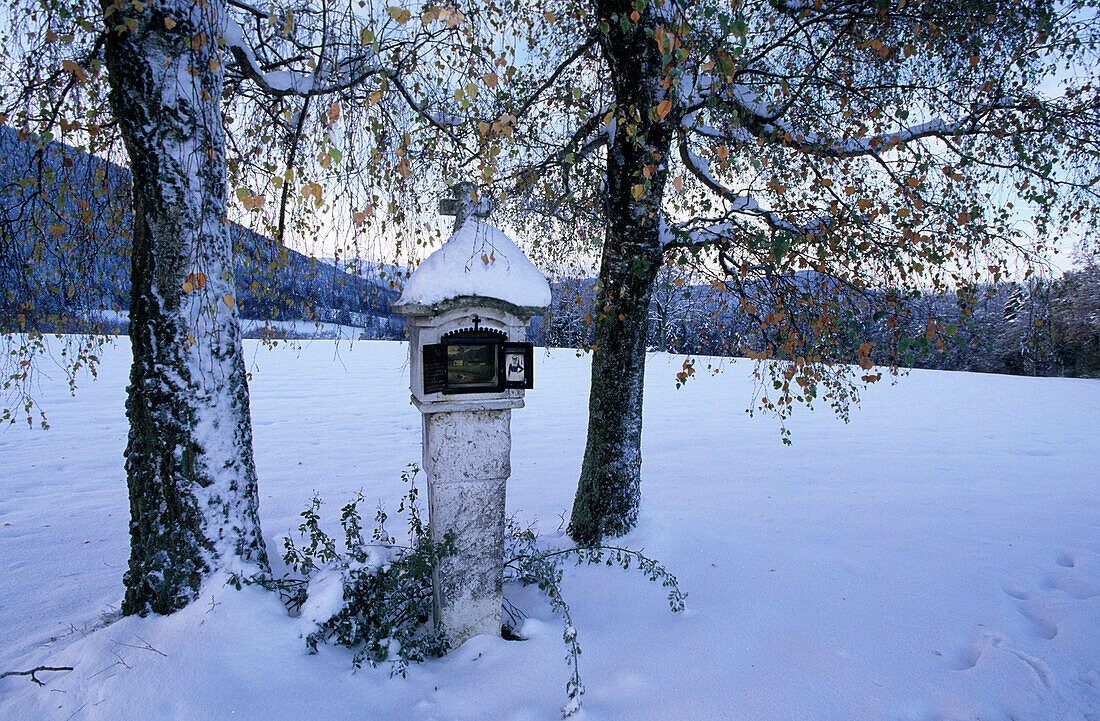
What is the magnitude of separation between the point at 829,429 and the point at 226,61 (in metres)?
10.4

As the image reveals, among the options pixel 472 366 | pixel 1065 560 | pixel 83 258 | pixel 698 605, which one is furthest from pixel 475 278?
pixel 1065 560

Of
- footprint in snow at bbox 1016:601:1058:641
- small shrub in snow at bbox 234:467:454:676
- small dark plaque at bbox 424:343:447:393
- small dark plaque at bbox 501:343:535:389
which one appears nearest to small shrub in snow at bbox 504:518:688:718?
small shrub in snow at bbox 234:467:454:676

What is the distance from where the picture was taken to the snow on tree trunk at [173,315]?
247 cm

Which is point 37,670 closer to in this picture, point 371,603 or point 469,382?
point 371,603

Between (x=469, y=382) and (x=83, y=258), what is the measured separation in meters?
3.90

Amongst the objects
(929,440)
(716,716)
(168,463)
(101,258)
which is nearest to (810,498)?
(716,716)

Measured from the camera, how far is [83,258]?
13.7 ft

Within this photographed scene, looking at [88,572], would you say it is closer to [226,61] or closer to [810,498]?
[226,61]

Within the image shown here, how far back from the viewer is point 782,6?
3572 millimetres

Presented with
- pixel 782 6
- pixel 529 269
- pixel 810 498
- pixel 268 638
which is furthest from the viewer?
pixel 810 498

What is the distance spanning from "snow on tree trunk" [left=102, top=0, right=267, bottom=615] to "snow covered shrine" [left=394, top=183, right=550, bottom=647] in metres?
1.01

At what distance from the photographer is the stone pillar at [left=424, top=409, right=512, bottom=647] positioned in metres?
2.73

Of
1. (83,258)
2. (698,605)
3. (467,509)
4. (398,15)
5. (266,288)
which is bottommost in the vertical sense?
(698,605)

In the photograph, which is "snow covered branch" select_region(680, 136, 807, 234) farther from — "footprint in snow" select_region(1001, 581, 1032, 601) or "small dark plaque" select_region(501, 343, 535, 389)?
"footprint in snow" select_region(1001, 581, 1032, 601)
